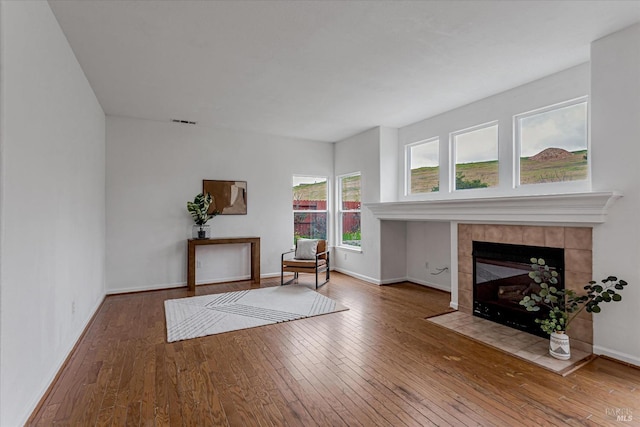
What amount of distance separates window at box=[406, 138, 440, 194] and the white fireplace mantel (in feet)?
2.29

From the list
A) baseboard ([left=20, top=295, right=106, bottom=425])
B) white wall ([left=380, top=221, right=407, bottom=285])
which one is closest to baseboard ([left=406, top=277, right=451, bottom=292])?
white wall ([left=380, top=221, right=407, bottom=285])

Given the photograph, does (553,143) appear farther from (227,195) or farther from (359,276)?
(227,195)

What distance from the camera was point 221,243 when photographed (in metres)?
5.26

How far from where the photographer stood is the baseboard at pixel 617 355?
254cm

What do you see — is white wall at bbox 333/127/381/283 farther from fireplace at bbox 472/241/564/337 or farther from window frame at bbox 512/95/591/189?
window frame at bbox 512/95/591/189

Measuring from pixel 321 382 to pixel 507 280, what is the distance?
249cm

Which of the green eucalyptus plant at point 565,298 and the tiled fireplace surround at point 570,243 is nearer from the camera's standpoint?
the green eucalyptus plant at point 565,298

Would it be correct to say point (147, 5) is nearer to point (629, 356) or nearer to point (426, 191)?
point (426, 191)

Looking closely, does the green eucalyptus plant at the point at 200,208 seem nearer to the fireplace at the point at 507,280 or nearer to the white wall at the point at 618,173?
the fireplace at the point at 507,280

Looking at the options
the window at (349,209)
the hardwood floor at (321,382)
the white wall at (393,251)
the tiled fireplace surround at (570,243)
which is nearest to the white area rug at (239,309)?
the hardwood floor at (321,382)

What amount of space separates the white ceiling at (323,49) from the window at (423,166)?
32.8 inches

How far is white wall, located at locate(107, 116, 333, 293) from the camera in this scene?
491 cm

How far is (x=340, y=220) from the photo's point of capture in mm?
6637

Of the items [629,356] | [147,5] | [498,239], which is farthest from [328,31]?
[629,356]
